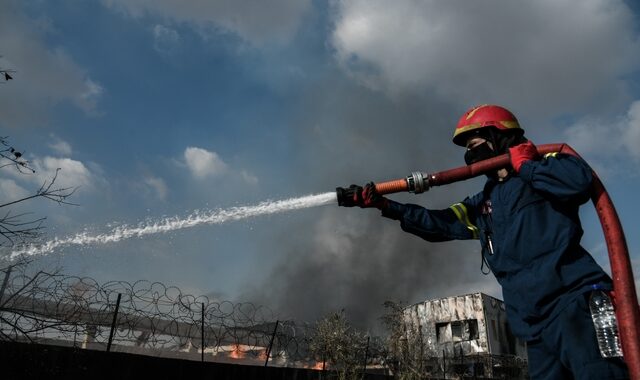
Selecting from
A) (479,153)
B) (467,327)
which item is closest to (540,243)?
(479,153)

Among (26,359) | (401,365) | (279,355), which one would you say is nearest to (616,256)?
(26,359)

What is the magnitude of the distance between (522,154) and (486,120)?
0.67 m

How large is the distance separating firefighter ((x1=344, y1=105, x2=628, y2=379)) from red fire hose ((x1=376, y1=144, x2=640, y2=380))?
0.35ft

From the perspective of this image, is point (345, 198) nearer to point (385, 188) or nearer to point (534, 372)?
point (385, 188)

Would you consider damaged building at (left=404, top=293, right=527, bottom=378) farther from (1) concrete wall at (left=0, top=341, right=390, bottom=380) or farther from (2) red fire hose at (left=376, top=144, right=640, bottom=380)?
(2) red fire hose at (left=376, top=144, right=640, bottom=380)

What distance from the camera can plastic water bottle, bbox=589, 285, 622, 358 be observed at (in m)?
2.65

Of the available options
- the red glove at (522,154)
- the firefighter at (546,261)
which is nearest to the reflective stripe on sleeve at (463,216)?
the firefighter at (546,261)

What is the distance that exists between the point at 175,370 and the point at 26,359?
2.63 meters

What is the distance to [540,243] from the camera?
307cm

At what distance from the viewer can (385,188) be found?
4.00m

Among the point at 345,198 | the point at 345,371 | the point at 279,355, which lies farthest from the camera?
the point at 345,371

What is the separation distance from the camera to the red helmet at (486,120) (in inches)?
153

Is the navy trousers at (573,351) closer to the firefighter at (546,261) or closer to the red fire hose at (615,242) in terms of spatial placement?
the firefighter at (546,261)

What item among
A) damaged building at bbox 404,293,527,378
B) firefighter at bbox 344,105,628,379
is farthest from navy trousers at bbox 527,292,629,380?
damaged building at bbox 404,293,527,378
